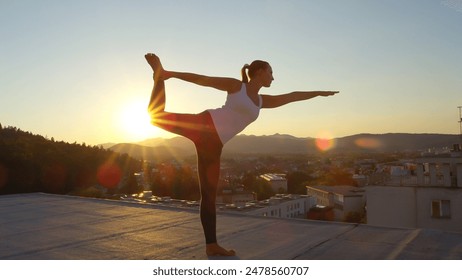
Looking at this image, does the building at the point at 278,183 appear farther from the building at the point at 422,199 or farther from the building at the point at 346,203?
the building at the point at 422,199

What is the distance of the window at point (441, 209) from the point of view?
1203cm

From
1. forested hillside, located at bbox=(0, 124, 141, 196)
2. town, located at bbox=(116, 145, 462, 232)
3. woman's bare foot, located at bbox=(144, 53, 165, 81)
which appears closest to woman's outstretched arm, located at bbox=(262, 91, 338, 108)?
woman's bare foot, located at bbox=(144, 53, 165, 81)

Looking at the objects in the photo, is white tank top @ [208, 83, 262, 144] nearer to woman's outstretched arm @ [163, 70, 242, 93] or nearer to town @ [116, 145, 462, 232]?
woman's outstretched arm @ [163, 70, 242, 93]

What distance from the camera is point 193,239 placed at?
3648 mm

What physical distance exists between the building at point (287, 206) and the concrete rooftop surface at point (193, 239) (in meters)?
11.0

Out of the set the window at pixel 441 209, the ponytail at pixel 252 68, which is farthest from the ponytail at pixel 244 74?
the window at pixel 441 209

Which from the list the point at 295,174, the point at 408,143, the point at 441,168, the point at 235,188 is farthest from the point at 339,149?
the point at 441,168

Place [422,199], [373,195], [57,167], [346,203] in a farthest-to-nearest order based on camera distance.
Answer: [346,203] → [57,167] → [373,195] → [422,199]

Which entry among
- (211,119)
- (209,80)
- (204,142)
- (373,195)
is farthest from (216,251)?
(373,195)

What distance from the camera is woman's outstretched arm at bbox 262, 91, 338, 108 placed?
123 inches

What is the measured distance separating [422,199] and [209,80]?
1145cm

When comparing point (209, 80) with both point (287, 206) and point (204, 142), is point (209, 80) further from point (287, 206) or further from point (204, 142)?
point (287, 206)
